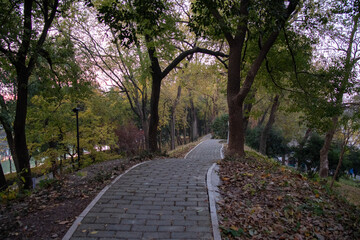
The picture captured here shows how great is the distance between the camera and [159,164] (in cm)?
862

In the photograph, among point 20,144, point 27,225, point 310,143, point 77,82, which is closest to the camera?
point 27,225

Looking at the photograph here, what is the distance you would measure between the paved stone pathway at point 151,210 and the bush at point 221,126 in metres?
23.5

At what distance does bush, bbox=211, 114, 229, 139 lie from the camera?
29695 millimetres

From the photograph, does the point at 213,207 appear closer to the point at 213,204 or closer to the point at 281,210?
the point at 213,204

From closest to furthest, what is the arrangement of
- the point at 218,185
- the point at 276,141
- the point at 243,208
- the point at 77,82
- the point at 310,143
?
the point at 243,208, the point at 218,185, the point at 77,82, the point at 310,143, the point at 276,141

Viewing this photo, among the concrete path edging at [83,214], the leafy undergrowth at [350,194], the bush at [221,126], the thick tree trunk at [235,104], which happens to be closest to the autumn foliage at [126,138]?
the bush at [221,126]

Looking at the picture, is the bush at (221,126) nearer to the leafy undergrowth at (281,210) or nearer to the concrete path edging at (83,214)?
the leafy undergrowth at (281,210)

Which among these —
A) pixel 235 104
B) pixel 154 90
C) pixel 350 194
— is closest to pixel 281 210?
pixel 235 104

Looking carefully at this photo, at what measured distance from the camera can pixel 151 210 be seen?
15.2 ft

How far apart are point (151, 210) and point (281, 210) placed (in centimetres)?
268

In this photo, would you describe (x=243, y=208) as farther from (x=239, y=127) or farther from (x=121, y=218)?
(x=239, y=127)

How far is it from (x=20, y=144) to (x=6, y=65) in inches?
113

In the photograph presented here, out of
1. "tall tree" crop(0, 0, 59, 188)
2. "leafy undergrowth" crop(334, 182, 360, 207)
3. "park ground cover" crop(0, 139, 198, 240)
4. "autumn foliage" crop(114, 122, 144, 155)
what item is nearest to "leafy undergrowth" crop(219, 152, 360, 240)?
"park ground cover" crop(0, 139, 198, 240)

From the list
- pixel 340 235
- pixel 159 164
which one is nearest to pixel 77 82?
pixel 159 164
